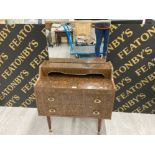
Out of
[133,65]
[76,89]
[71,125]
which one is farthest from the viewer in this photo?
[71,125]

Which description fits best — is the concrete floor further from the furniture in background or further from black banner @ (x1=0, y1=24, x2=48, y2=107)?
the furniture in background

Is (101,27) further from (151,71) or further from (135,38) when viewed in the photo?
(151,71)

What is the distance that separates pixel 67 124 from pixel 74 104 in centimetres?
54

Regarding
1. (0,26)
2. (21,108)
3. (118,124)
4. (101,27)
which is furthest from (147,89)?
(0,26)

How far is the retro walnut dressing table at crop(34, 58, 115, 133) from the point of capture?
156cm

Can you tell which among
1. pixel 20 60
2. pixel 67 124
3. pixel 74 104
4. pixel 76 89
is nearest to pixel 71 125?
pixel 67 124

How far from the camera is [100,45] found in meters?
1.84

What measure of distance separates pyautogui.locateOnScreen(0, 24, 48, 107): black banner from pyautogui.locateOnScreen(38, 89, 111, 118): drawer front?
1.86 ft

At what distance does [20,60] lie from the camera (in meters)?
2.02

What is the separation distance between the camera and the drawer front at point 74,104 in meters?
1.57

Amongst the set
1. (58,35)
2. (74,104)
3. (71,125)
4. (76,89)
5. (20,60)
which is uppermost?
(58,35)

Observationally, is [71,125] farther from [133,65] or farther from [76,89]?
[133,65]

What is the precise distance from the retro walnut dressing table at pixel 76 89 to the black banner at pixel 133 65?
0.24m

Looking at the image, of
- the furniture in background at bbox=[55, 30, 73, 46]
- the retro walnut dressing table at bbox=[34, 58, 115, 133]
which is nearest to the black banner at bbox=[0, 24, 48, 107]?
the furniture in background at bbox=[55, 30, 73, 46]
